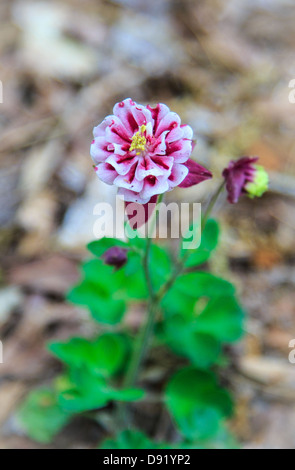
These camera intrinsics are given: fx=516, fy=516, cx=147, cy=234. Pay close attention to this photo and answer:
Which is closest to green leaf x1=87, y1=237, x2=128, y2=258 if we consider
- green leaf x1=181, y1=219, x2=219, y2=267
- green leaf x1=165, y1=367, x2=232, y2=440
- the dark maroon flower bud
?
the dark maroon flower bud

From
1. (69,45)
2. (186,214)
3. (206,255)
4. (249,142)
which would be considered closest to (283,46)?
(249,142)

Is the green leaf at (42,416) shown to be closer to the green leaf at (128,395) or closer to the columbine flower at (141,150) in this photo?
the green leaf at (128,395)

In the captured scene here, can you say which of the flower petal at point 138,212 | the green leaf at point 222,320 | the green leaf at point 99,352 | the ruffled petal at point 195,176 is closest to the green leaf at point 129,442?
the green leaf at point 99,352

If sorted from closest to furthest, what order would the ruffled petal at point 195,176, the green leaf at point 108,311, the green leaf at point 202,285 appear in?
the ruffled petal at point 195,176, the green leaf at point 202,285, the green leaf at point 108,311

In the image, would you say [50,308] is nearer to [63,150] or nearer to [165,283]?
A: [165,283]

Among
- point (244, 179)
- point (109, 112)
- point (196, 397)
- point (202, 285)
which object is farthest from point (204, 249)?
point (109, 112)
